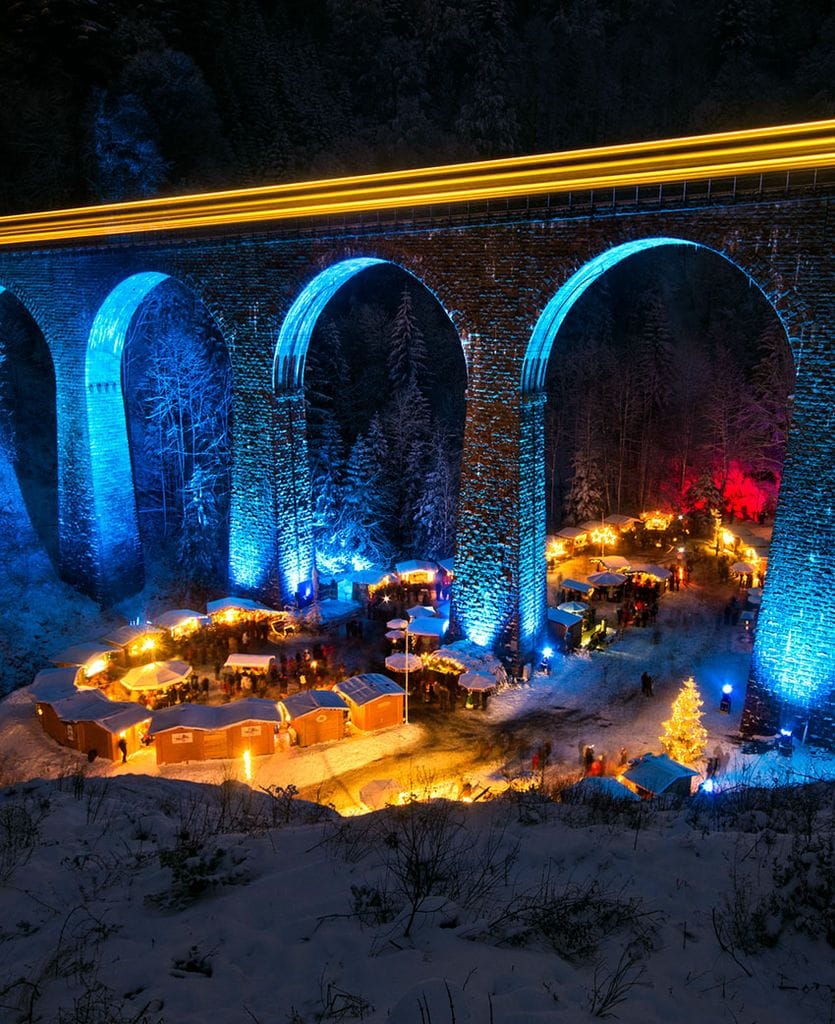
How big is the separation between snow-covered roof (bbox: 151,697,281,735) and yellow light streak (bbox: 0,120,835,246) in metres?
11.0

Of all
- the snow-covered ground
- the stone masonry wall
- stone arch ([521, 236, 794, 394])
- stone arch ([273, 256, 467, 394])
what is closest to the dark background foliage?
the stone masonry wall

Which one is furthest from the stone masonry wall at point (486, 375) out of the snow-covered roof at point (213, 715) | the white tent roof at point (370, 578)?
the snow-covered roof at point (213, 715)

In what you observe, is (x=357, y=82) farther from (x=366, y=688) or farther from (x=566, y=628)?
(x=366, y=688)

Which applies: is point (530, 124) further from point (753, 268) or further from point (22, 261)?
point (753, 268)

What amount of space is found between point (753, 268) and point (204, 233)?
519 inches

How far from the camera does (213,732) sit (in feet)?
45.4

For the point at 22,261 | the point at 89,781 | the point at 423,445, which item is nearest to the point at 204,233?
the point at 22,261

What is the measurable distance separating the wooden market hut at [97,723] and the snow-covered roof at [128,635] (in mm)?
3373

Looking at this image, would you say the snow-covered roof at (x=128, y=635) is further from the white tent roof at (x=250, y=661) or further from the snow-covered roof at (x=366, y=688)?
the snow-covered roof at (x=366, y=688)

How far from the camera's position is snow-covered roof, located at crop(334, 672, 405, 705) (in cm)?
1491

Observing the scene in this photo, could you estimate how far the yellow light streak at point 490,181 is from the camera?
41.9 feet

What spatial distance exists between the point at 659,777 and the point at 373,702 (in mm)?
5772

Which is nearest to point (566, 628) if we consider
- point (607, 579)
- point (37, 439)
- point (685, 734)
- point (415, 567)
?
point (607, 579)

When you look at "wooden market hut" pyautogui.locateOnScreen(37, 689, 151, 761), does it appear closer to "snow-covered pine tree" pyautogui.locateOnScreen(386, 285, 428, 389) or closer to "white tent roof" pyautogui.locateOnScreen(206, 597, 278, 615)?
"white tent roof" pyautogui.locateOnScreen(206, 597, 278, 615)
